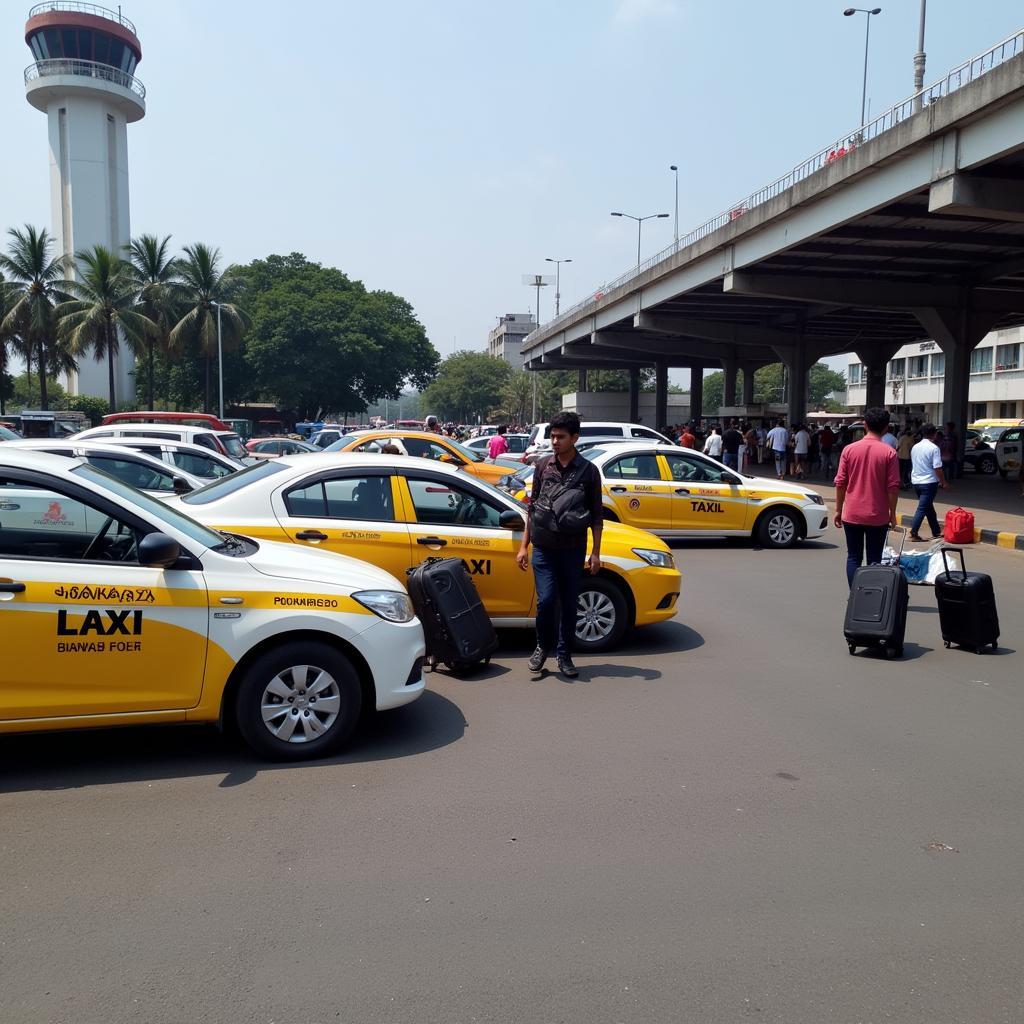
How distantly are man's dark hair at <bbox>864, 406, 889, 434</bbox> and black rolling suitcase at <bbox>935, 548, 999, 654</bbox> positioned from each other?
120cm

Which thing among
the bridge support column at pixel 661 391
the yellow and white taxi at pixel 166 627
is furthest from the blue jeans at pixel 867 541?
the bridge support column at pixel 661 391

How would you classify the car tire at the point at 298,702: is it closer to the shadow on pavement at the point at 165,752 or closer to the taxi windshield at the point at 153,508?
the shadow on pavement at the point at 165,752

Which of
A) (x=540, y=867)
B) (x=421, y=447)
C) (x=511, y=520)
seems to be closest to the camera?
(x=540, y=867)

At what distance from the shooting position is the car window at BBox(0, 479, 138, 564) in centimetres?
483

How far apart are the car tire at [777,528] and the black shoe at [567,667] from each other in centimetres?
810

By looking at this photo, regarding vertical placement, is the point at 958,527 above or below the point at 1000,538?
above

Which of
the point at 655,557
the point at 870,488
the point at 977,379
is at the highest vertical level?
the point at 977,379

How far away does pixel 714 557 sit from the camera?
1342 cm

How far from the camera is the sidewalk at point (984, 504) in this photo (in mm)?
16141

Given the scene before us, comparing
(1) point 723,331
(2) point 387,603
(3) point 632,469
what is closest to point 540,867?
(2) point 387,603

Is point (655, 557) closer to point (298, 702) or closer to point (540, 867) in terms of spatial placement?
point (298, 702)

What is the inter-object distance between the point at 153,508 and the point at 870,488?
5.97 meters

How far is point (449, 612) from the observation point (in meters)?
6.48

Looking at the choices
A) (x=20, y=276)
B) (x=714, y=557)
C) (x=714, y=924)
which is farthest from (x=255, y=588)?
(x=20, y=276)
